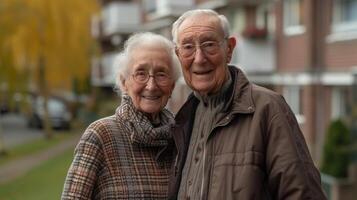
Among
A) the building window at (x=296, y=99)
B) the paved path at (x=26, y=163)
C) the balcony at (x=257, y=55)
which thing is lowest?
the paved path at (x=26, y=163)

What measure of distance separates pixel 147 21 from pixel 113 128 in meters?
27.5

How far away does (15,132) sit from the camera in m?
27.4

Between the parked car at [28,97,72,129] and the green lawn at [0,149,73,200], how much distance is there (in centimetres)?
935

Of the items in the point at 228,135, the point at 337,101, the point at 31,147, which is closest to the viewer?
the point at 228,135

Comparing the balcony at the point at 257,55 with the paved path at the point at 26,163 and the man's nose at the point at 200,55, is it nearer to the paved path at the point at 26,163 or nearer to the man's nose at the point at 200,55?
the paved path at the point at 26,163

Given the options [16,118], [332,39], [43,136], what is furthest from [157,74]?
[16,118]

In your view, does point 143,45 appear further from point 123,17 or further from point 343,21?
point 123,17

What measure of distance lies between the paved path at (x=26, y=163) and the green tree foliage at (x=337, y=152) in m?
8.12

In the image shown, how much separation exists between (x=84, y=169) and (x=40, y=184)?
36.4 ft

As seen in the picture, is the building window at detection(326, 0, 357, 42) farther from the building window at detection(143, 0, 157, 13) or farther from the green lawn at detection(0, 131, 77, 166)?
the building window at detection(143, 0, 157, 13)

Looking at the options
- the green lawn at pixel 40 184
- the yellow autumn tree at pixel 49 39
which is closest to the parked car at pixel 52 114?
the yellow autumn tree at pixel 49 39

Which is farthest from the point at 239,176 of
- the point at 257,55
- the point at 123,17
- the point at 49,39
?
the point at 123,17

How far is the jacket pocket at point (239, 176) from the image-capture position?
2.09 meters

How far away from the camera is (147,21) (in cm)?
2989
